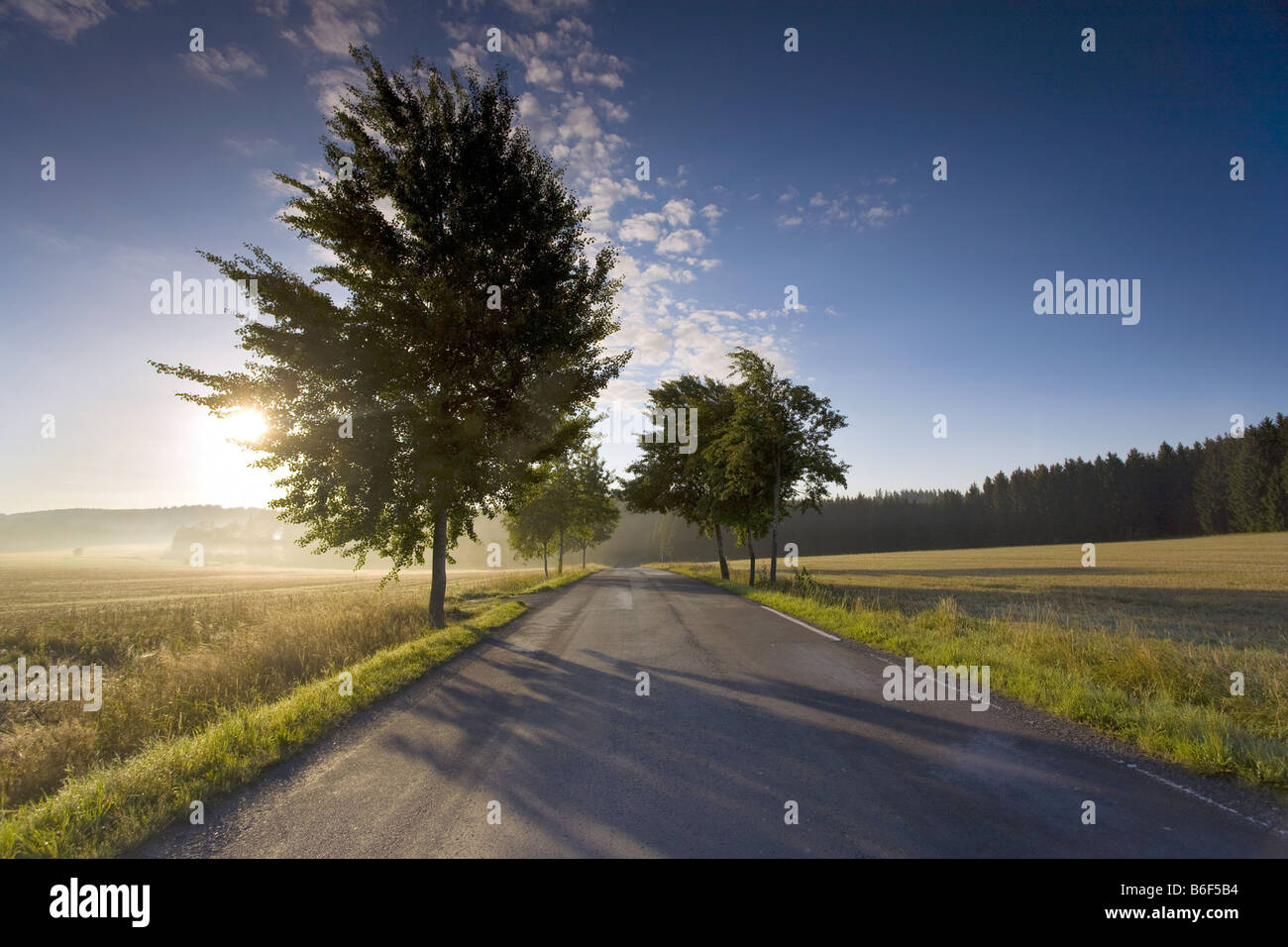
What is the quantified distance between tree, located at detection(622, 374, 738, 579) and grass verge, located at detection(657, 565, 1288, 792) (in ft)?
56.8

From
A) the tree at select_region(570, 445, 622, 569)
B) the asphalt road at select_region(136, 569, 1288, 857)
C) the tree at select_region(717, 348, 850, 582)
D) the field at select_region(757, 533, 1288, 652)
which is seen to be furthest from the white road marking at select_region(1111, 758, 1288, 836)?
the tree at select_region(570, 445, 622, 569)

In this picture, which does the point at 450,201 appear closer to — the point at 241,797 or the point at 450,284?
the point at 450,284

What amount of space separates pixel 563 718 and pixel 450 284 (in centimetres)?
885

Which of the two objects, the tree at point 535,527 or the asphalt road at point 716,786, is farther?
the tree at point 535,527

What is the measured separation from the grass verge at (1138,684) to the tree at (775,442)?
38.7ft

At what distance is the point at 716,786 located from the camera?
13.3ft

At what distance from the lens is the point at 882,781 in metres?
4.06

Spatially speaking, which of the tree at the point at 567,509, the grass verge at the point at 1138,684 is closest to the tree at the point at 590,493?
the tree at the point at 567,509

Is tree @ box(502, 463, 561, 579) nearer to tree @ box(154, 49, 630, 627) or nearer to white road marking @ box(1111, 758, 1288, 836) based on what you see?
tree @ box(154, 49, 630, 627)

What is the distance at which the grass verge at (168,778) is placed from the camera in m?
3.49

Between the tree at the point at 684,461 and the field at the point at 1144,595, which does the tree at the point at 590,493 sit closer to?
the tree at the point at 684,461

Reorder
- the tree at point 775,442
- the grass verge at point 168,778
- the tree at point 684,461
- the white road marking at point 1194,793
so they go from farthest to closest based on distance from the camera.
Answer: the tree at point 684,461 < the tree at point 775,442 < the grass verge at point 168,778 < the white road marking at point 1194,793

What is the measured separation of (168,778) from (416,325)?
8.34 meters
